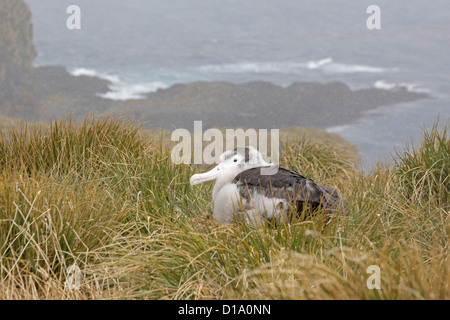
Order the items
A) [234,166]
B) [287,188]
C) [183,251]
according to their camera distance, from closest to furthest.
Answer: [183,251]
[287,188]
[234,166]

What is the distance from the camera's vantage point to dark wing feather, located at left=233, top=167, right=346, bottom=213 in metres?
4.20

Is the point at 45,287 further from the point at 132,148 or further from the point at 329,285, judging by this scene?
the point at 132,148

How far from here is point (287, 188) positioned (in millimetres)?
4230

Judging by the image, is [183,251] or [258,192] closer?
[183,251]

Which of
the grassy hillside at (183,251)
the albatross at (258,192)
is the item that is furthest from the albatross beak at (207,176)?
the grassy hillside at (183,251)

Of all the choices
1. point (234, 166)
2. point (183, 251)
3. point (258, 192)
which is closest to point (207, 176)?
point (234, 166)

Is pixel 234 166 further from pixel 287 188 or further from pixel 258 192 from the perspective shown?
pixel 287 188

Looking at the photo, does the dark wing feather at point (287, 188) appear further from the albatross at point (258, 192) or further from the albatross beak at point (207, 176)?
the albatross beak at point (207, 176)

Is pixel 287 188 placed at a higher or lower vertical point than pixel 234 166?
lower

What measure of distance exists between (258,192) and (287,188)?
0.25m

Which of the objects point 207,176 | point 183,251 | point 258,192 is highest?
point 207,176

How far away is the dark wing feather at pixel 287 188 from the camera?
4.20 m

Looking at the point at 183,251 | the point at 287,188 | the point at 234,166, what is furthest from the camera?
the point at 234,166
